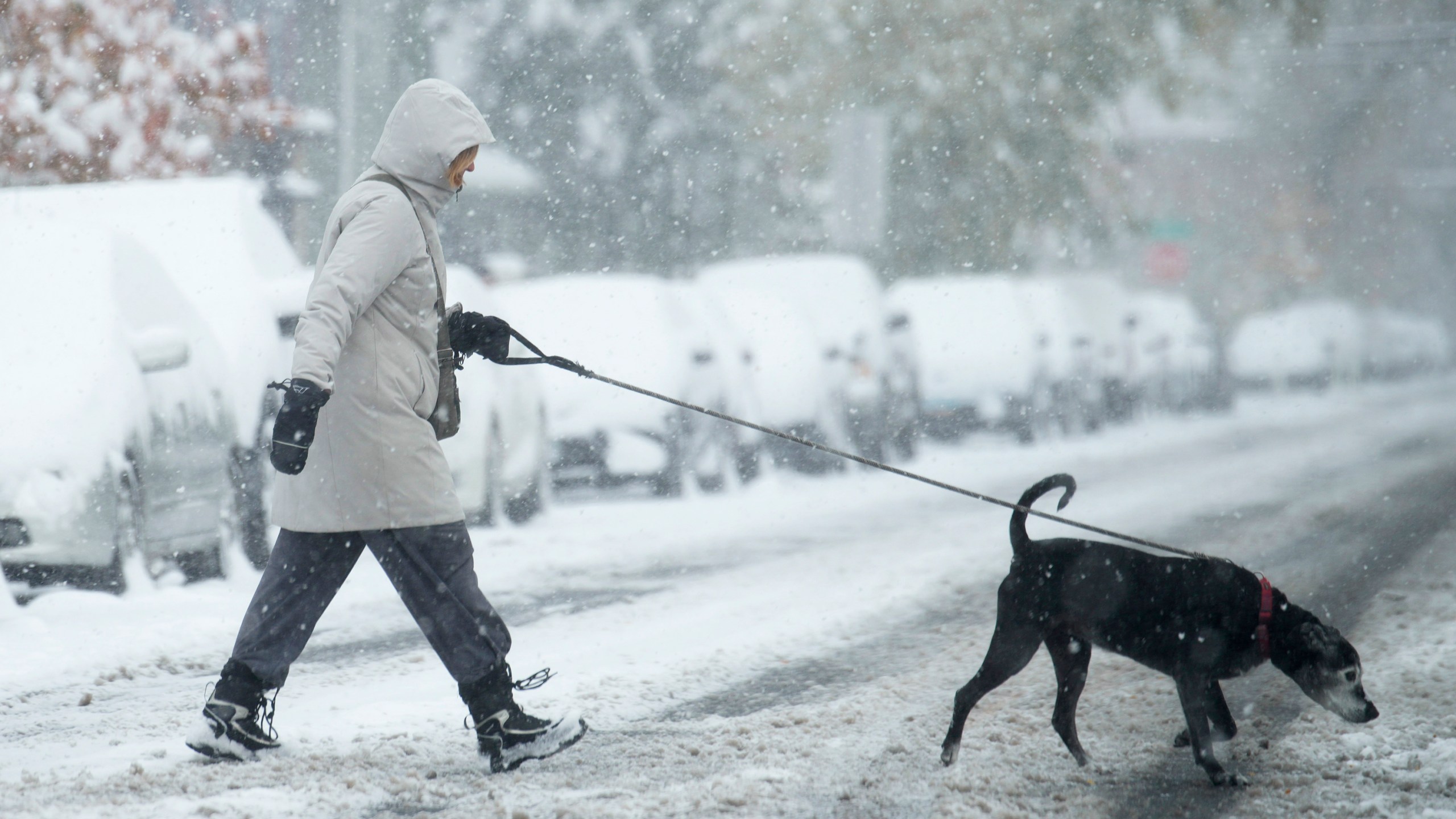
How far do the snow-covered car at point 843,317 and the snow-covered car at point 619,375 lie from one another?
2069mm

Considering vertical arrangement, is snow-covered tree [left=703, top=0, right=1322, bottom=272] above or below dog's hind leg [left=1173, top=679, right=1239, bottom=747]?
above

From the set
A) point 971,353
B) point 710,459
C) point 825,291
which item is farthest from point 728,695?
point 971,353

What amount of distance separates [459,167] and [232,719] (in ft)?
5.13

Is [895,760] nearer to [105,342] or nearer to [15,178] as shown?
[105,342]

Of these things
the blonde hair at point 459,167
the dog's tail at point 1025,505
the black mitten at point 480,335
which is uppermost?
the blonde hair at point 459,167

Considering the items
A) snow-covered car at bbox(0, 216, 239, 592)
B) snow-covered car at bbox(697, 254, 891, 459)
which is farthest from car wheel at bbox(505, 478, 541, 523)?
snow-covered car at bbox(697, 254, 891, 459)

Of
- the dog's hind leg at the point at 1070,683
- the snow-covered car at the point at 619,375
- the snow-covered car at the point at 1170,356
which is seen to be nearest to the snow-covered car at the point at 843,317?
the snow-covered car at the point at 619,375

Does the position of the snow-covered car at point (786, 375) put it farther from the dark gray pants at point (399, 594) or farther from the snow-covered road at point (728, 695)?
the dark gray pants at point (399, 594)

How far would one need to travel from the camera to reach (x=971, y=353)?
53.0 ft

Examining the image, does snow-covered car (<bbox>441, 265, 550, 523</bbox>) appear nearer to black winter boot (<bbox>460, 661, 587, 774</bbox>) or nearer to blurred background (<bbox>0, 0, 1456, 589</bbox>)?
blurred background (<bbox>0, 0, 1456, 589</bbox>)

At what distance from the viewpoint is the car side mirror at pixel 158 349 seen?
596cm

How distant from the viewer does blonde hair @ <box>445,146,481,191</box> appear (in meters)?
3.84

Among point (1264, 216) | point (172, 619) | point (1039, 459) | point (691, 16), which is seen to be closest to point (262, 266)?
point (172, 619)

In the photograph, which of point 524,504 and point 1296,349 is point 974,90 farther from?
point 1296,349
